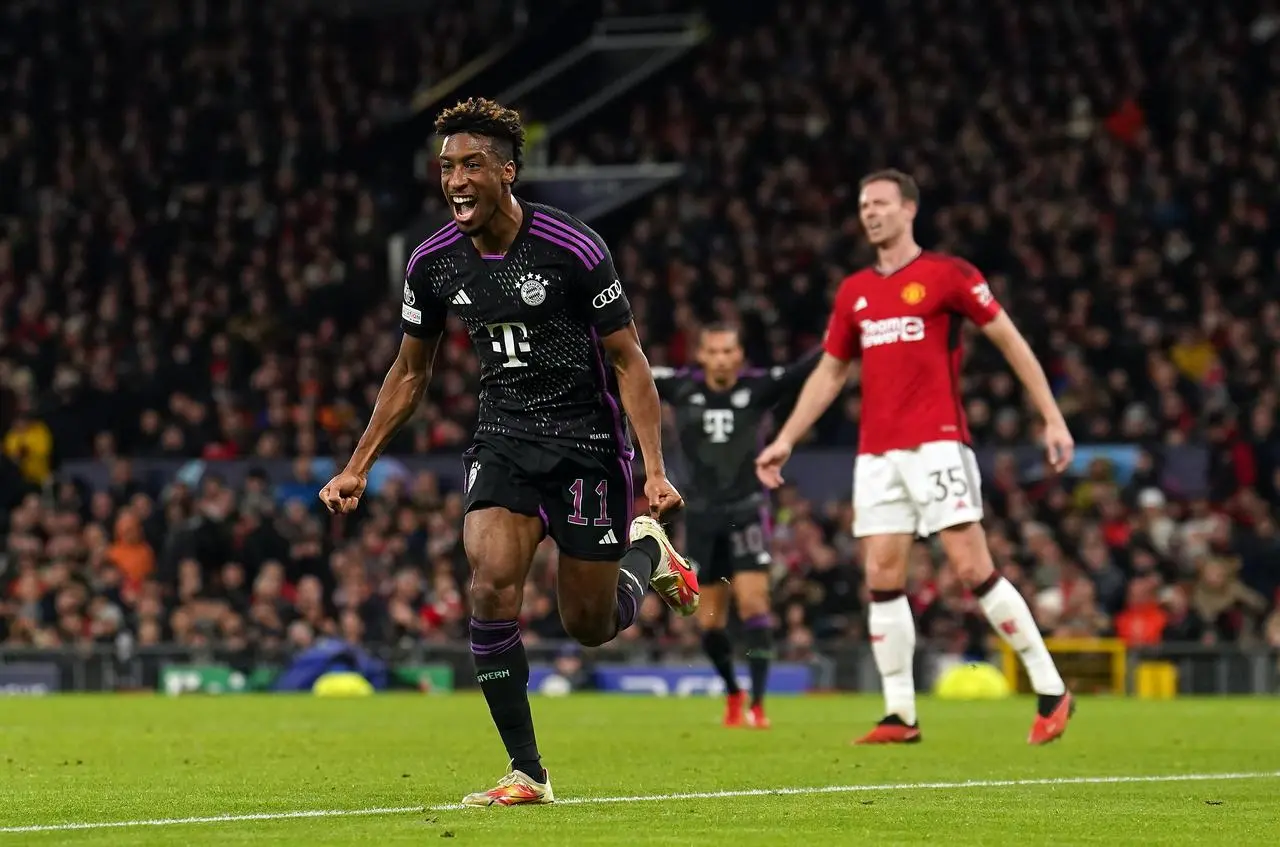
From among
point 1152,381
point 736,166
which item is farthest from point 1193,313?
point 736,166

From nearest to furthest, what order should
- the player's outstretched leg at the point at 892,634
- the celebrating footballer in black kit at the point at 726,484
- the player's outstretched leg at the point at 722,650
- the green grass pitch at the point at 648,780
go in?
the green grass pitch at the point at 648,780 → the player's outstretched leg at the point at 892,634 → the player's outstretched leg at the point at 722,650 → the celebrating footballer in black kit at the point at 726,484

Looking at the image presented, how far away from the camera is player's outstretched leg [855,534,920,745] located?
12.0m

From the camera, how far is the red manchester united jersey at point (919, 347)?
1184 cm

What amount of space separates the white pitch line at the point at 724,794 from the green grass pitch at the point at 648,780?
2cm

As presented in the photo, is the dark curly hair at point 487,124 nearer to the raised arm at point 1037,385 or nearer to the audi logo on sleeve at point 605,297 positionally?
the audi logo on sleeve at point 605,297

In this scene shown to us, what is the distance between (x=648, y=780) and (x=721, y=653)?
5555mm

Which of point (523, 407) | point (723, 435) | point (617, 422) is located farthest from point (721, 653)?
point (523, 407)

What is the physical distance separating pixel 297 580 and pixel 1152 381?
9.50 meters

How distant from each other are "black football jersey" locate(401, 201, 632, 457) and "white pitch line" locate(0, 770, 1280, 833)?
4.49 ft

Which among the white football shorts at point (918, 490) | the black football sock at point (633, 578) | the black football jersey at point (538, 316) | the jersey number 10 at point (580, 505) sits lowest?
the black football sock at point (633, 578)

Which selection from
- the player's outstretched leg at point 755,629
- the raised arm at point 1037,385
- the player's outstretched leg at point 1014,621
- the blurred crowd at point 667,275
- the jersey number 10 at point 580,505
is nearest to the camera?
the jersey number 10 at point 580,505

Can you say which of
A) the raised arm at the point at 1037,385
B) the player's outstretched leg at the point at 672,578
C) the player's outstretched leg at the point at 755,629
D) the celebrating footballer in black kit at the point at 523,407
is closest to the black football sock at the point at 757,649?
the player's outstretched leg at the point at 755,629

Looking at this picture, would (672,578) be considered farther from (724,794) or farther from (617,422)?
(724,794)

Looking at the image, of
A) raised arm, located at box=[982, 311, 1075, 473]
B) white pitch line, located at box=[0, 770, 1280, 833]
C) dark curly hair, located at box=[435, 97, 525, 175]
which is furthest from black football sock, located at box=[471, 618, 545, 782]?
raised arm, located at box=[982, 311, 1075, 473]
